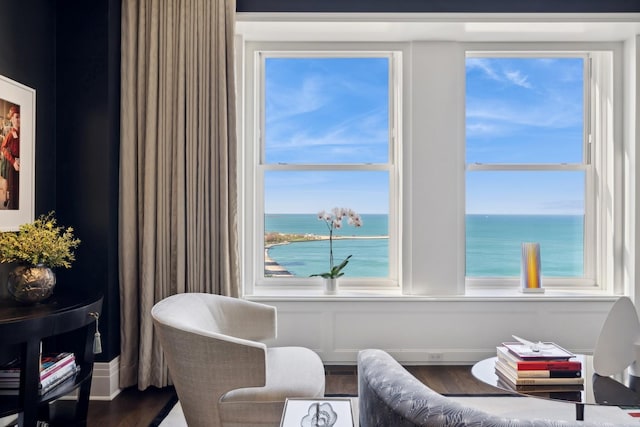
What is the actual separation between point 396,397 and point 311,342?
2415mm

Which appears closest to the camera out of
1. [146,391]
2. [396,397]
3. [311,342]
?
[396,397]

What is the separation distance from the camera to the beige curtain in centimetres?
308

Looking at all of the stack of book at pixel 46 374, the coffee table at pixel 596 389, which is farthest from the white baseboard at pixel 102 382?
the coffee table at pixel 596 389

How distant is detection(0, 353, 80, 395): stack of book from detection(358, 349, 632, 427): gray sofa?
1.66 meters

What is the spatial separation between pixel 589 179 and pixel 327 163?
205 cm

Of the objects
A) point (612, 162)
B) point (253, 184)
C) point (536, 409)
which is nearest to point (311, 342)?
point (253, 184)

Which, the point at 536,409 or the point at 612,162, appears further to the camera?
the point at 612,162

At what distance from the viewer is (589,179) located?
3805 mm

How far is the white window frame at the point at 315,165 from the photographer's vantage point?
12.0 ft

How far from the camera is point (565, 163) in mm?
3816

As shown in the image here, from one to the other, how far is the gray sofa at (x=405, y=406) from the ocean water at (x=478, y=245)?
96.2 inches

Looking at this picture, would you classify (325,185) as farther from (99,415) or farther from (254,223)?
(99,415)

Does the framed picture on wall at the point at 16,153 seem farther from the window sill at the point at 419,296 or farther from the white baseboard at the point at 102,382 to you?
the window sill at the point at 419,296

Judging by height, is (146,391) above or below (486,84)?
below
